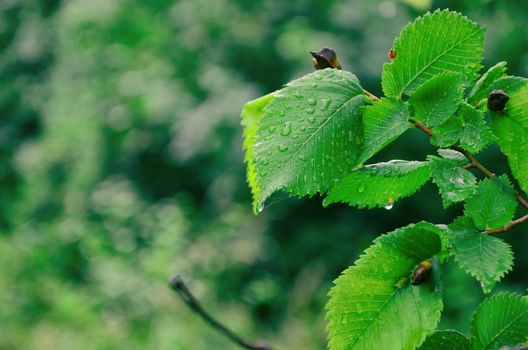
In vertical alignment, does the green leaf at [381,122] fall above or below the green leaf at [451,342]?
above

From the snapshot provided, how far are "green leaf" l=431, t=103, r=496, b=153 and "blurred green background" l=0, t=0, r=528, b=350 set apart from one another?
2.12 metres

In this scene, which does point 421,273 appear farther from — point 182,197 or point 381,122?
point 182,197

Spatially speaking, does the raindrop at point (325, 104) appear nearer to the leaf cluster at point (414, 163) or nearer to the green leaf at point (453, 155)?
the leaf cluster at point (414, 163)

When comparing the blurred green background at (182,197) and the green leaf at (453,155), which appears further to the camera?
the blurred green background at (182,197)

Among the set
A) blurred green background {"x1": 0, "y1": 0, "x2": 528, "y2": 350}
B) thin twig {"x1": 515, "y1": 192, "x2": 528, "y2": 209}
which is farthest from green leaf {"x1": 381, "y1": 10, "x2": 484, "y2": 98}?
blurred green background {"x1": 0, "y1": 0, "x2": 528, "y2": 350}

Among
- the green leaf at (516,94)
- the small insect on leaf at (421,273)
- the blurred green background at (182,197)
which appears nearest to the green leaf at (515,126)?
the green leaf at (516,94)

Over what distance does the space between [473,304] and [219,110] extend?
1.53 m

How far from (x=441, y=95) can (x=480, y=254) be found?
13 cm

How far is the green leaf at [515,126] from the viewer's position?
1.85 ft

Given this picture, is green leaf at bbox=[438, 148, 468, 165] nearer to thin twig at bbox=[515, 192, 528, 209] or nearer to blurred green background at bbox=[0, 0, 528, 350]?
thin twig at bbox=[515, 192, 528, 209]

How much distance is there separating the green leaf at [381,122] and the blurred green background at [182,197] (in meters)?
2.14

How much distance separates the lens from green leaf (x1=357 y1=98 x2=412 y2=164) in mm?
554

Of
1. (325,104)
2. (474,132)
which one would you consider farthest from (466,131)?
(325,104)

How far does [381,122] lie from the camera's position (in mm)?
565
